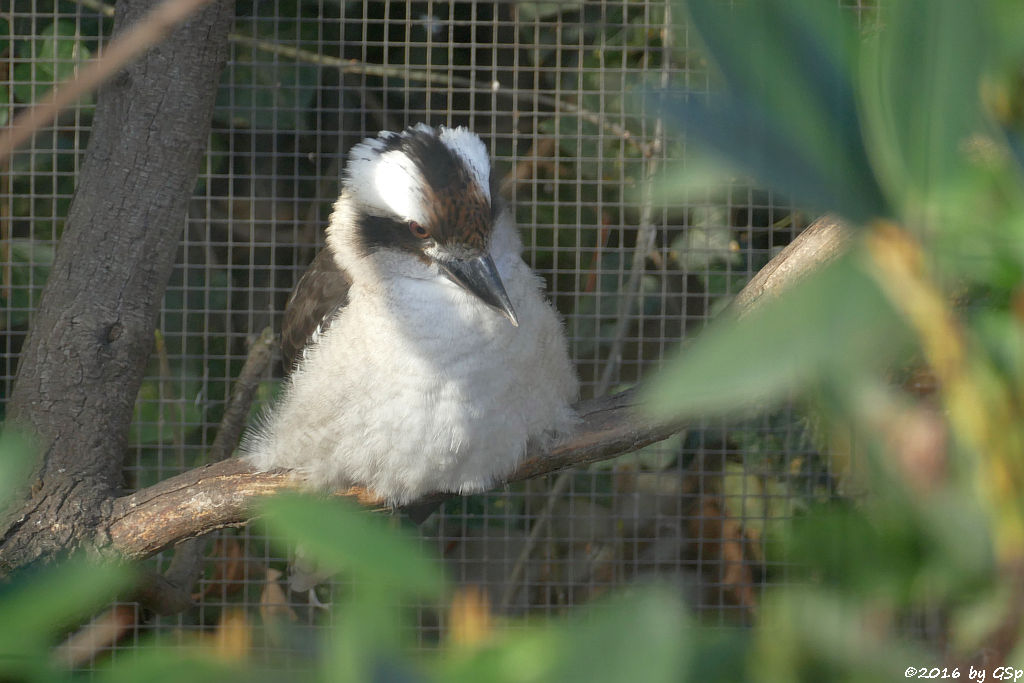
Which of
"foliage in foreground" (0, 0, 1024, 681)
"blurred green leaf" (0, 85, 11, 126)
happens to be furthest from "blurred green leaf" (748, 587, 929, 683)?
"blurred green leaf" (0, 85, 11, 126)

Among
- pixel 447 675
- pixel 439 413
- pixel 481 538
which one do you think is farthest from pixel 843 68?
pixel 481 538

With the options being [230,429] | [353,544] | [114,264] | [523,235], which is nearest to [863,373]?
[353,544]

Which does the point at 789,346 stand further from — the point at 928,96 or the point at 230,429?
the point at 230,429

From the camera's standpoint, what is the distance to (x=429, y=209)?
148 cm

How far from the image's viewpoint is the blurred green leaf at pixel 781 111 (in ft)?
0.75

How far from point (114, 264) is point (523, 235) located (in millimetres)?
1026

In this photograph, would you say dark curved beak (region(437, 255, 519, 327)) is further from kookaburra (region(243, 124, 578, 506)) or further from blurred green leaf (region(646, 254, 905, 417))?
blurred green leaf (region(646, 254, 905, 417))

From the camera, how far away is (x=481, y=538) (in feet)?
7.49

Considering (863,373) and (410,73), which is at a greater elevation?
(410,73)

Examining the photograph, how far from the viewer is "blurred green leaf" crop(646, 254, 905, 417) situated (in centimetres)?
21

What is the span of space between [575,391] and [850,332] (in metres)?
1.37

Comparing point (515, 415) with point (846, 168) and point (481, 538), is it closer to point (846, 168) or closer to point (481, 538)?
point (481, 538)

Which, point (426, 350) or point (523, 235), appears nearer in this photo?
point (426, 350)

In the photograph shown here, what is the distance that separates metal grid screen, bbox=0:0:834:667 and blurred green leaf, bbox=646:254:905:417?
1.91 m
